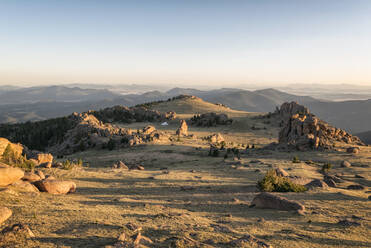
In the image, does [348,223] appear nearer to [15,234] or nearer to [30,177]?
[15,234]

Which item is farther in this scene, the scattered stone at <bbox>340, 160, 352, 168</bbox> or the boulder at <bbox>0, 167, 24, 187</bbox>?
the scattered stone at <bbox>340, 160, 352, 168</bbox>

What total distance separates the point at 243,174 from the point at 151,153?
11.1 m

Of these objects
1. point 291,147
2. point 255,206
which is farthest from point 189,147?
point 255,206

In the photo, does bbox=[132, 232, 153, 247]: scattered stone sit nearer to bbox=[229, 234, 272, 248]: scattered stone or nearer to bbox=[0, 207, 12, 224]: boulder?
bbox=[229, 234, 272, 248]: scattered stone

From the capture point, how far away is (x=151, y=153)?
25.4m

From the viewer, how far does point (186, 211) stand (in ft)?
31.9

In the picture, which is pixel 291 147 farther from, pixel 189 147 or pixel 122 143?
pixel 122 143

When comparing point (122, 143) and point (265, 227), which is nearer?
point (265, 227)

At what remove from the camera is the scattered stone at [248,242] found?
21.5 feet

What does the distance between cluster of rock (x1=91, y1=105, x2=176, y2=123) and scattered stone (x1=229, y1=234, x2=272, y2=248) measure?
4866cm

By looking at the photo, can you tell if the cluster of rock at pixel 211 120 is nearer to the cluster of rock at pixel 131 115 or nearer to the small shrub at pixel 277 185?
the cluster of rock at pixel 131 115

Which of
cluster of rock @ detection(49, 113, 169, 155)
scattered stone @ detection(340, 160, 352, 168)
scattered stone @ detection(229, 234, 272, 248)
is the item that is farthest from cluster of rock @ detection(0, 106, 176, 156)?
scattered stone @ detection(229, 234, 272, 248)

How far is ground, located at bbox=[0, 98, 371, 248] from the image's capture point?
22.5 ft

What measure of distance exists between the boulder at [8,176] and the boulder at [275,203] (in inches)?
376
